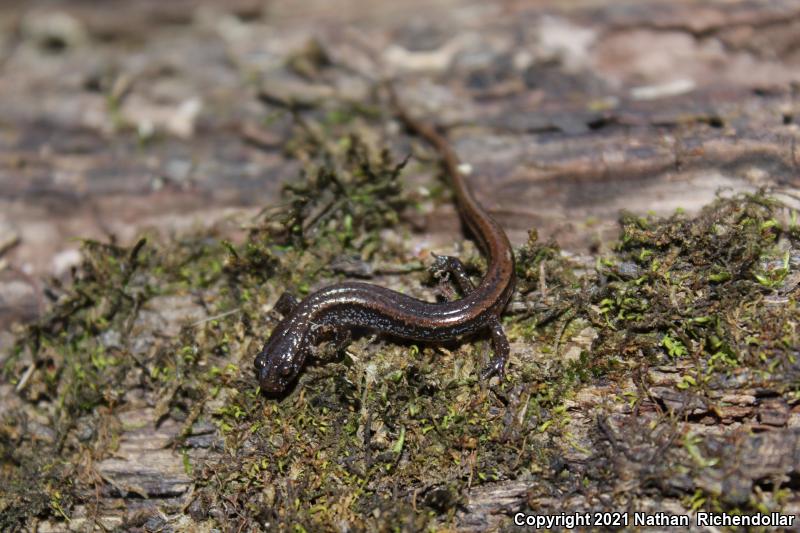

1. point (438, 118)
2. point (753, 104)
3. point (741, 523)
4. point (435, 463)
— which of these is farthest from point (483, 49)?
point (741, 523)

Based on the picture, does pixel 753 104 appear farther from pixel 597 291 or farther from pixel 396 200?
pixel 396 200

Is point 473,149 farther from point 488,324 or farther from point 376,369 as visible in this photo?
point 376,369

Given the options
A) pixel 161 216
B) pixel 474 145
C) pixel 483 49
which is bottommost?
pixel 161 216

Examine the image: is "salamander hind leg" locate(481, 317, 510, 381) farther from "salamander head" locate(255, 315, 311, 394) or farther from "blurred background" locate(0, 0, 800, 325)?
"salamander head" locate(255, 315, 311, 394)

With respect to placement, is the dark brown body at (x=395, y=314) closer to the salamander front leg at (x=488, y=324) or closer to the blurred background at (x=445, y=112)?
the salamander front leg at (x=488, y=324)

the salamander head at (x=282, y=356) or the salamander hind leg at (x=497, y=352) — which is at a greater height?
the salamander hind leg at (x=497, y=352)

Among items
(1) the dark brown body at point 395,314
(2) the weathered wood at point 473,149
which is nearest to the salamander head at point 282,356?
(1) the dark brown body at point 395,314

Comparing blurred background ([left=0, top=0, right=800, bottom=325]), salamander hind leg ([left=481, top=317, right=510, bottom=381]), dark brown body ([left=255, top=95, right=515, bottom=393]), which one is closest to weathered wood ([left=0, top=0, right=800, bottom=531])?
blurred background ([left=0, top=0, right=800, bottom=325])

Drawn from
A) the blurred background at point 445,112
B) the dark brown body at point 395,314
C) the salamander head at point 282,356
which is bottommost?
the salamander head at point 282,356
